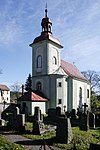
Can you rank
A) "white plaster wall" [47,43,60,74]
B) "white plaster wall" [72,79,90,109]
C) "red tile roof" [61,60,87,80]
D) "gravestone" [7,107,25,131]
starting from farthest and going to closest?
1. "red tile roof" [61,60,87,80]
2. "white plaster wall" [72,79,90,109]
3. "white plaster wall" [47,43,60,74]
4. "gravestone" [7,107,25,131]

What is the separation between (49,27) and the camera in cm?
3812

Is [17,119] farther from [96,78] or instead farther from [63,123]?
[96,78]

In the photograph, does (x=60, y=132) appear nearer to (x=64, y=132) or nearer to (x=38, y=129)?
(x=64, y=132)

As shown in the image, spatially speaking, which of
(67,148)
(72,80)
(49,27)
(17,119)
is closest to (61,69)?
(72,80)

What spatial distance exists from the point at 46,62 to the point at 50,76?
7.66 ft

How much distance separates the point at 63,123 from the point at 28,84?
4918cm

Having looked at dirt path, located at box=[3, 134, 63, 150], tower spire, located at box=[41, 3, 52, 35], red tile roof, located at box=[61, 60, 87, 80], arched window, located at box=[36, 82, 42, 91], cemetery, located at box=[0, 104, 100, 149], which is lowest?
dirt path, located at box=[3, 134, 63, 150]

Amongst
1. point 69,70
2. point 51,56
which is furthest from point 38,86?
point 69,70

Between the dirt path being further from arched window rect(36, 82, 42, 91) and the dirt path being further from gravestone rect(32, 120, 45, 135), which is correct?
arched window rect(36, 82, 42, 91)

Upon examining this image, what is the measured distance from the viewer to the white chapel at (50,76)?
35281 mm

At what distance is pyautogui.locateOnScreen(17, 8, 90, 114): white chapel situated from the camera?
35.3 metres

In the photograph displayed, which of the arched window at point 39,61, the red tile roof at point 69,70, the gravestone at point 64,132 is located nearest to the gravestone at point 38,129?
the gravestone at point 64,132

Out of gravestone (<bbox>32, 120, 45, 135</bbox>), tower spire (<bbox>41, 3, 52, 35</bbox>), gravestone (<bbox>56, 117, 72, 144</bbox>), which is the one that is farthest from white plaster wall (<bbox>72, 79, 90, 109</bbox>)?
gravestone (<bbox>56, 117, 72, 144</bbox>)

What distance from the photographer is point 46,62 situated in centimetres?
3591
